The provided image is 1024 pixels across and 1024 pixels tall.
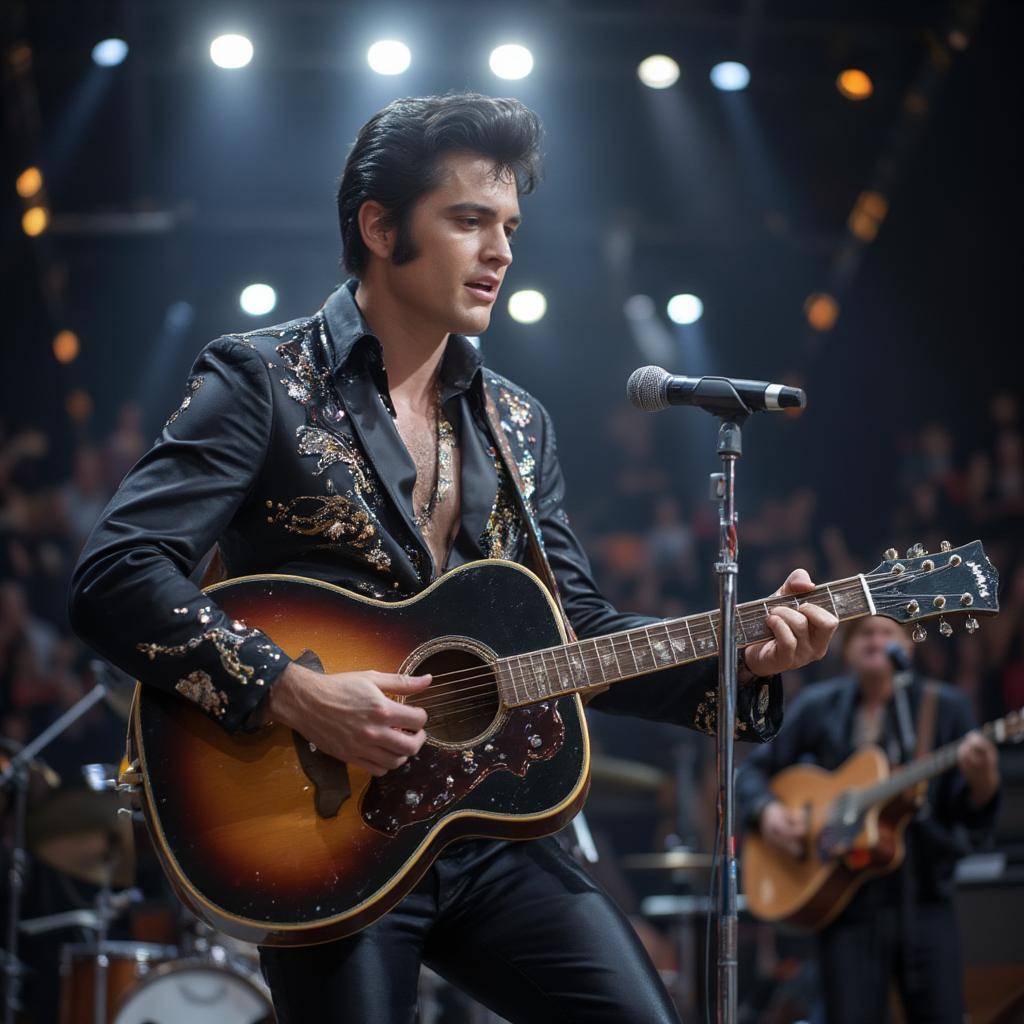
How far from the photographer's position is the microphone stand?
2.14 m

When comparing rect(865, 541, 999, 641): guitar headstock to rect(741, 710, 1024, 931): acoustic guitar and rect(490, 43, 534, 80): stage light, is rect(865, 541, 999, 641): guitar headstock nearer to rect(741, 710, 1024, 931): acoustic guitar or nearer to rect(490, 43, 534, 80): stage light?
rect(741, 710, 1024, 931): acoustic guitar

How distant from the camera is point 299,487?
2.49m

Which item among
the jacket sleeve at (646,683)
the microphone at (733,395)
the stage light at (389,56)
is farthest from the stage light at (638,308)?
the microphone at (733,395)

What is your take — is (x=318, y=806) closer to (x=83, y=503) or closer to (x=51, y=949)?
(x=51, y=949)

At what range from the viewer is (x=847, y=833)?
538 centimetres

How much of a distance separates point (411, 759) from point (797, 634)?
731 millimetres

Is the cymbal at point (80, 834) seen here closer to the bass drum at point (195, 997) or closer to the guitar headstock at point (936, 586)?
the bass drum at point (195, 997)

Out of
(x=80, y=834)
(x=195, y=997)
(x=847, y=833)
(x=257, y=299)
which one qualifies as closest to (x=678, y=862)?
(x=847, y=833)

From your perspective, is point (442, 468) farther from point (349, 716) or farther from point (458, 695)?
point (349, 716)

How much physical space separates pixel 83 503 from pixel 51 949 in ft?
12.5

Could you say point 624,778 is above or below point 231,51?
below

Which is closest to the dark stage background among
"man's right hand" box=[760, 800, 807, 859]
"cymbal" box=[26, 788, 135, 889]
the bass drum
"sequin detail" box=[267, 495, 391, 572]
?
"man's right hand" box=[760, 800, 807, 859]

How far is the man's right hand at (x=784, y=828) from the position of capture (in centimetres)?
568

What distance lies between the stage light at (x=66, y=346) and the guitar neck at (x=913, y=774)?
23.9ft
